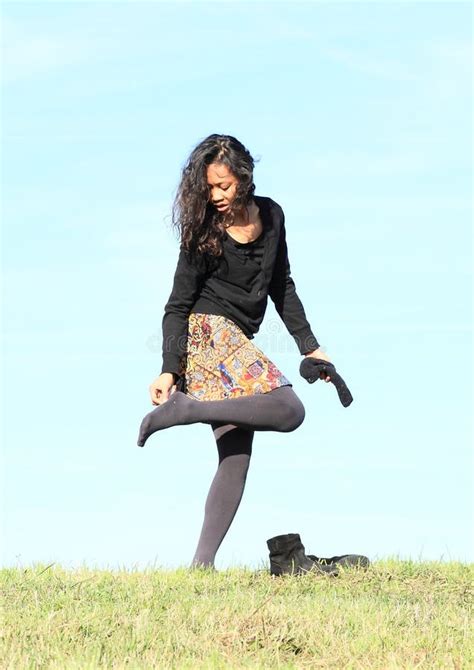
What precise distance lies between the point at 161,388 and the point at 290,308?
3.51ft

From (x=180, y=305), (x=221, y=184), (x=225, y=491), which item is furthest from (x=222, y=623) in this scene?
(x=221, y=184)

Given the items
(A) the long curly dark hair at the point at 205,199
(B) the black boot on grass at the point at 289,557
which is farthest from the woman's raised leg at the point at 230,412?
(A) the long curly dark hair at the point at 205,199

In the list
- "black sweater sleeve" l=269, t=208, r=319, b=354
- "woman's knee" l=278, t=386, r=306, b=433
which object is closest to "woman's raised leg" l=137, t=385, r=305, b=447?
"woman's knee" l=278, t=386, r=306, b=433

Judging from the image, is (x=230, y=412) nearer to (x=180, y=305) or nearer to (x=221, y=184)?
(x=180, y=305)

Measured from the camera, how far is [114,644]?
4.32 metres

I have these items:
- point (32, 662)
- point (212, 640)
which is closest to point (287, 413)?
point (212, 640)

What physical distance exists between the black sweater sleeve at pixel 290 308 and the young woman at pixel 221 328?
0.89 feet

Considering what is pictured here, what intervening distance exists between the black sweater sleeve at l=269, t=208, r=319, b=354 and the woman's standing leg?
71cm

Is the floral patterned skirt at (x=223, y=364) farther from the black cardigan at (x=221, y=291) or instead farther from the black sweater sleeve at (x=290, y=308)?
the black sweater sleeve at (x=290, y=308)

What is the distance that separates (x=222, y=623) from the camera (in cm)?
461

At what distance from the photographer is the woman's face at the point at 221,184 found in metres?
6.20

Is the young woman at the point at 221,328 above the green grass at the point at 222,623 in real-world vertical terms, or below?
above

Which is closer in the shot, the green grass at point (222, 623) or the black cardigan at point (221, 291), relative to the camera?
the green grass at point (222, 623)

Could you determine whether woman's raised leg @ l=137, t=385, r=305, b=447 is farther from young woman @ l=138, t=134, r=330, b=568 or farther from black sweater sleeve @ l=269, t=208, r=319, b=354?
black sweater sleeve @ l=269, t=208, r=319, b=354
